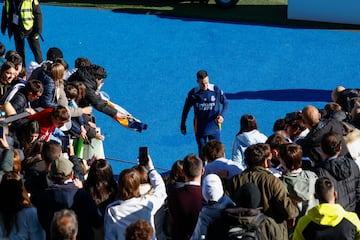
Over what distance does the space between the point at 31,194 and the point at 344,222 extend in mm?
3043

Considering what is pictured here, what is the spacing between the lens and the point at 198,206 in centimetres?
687

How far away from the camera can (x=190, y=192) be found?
6.91 m

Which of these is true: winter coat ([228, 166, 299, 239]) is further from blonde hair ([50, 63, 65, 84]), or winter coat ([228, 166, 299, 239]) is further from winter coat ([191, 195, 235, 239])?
blonde hair ([50, 63, 65, 84])

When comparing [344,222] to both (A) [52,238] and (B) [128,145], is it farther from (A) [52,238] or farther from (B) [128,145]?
(B) [128,145]

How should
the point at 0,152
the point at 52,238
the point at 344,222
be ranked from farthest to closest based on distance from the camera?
1. the point at 0,152
2. the point at 344,222
3. the point at 52,238

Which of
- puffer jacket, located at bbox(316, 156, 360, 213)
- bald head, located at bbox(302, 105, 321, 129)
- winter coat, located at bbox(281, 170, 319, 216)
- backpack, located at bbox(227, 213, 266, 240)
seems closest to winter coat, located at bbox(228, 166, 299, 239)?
winter coat, located at bbox(281, 170, 319, 216)

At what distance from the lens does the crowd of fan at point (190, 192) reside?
6.35 m

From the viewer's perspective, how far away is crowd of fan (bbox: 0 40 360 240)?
635 cm

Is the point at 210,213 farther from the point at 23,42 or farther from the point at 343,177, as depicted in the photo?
the point at 23,42

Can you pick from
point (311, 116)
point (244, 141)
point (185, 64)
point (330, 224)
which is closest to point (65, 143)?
point (244, 141)

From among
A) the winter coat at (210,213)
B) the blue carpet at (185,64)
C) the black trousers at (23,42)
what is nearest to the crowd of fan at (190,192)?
the winter coat at (210,213)

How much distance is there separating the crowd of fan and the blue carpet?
3.59 m

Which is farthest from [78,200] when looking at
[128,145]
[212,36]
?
[212,36]

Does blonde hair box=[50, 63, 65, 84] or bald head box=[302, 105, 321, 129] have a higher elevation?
blonde hair box=[50, 63, 65, 84]
